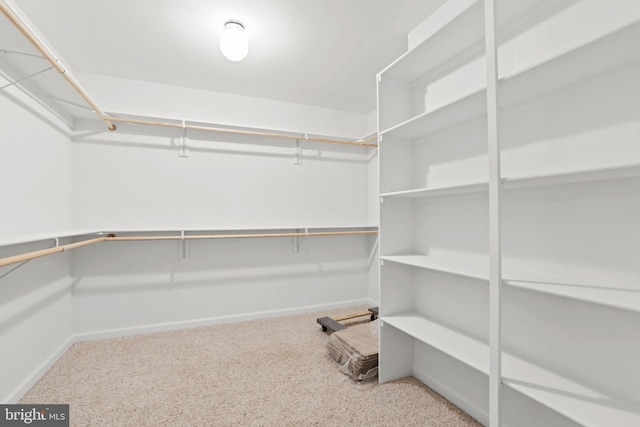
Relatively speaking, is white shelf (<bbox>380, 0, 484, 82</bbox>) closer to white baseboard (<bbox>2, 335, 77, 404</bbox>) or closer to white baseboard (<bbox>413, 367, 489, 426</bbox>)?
white baseboard (<bbox>413, 367, 489, 426</bbox>)

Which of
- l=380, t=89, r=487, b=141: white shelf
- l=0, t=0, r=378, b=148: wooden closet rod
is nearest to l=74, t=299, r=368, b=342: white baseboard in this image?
l=0, t=0, r=378, b=148: wooden closet rod

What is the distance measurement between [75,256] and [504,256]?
329 cm

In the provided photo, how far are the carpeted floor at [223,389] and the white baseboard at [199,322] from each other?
0.10m

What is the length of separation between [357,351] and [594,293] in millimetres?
1407

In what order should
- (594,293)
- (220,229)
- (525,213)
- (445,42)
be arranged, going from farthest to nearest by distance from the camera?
1. (220,229)
2. (445,42)
3. (525,213)
4. (594,293)

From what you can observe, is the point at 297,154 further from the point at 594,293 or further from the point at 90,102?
the point at 594,293

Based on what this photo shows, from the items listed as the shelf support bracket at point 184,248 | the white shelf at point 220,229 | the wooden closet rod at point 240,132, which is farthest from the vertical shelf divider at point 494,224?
the shelf support bracket at point 184,248

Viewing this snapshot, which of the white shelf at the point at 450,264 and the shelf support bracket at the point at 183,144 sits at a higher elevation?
the shelf support bracket at the point at 183,144

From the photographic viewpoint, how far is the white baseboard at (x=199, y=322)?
2.63m

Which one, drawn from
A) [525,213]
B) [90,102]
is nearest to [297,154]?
[90,102]

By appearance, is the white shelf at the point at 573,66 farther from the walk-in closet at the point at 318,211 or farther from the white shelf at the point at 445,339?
the white shelf at the point at 445,339

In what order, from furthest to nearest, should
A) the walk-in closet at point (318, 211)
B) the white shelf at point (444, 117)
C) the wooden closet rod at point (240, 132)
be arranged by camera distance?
1. the wooden closet rod at point (240, 132)
2. the white shelf at point (444, 117)
3. the walk-in closet at point (318, 211)

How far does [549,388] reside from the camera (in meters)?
1.09

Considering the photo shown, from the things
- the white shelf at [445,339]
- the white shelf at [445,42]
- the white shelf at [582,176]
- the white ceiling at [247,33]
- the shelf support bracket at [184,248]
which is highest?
the white ceiling at [247,33]
